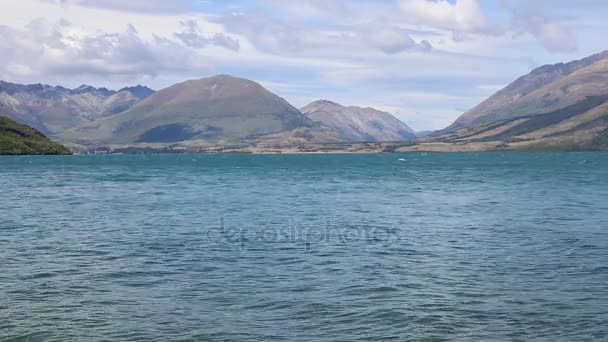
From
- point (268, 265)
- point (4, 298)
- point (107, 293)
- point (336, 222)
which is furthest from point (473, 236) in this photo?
point (4, 298)

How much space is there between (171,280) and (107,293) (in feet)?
14.6

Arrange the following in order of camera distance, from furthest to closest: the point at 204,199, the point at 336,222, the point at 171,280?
the point at 204,199 → the point at 336,222 → the point at 171,280

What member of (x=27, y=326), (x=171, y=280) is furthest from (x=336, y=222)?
(x=27, y=326)

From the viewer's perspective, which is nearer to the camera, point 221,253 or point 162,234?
point 221,253

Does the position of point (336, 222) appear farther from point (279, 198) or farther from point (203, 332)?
point (203, 332)

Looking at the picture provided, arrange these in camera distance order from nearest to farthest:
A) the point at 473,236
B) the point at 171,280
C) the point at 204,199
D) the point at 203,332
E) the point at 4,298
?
the point at 203,332 → the point at 4,298 → the point at 171,280 → the point at 473,236 → the point at 204,199

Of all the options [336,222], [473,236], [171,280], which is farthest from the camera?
[336,222]

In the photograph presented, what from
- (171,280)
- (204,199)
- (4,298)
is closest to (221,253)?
(171,280)

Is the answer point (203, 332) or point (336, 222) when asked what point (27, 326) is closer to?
point (203, 332)

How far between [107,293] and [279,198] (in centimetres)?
7325

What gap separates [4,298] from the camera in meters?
35.1

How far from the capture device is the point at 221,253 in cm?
4984

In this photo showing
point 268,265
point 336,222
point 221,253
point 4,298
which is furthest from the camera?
point 336,222

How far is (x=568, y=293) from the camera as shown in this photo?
120 ft
